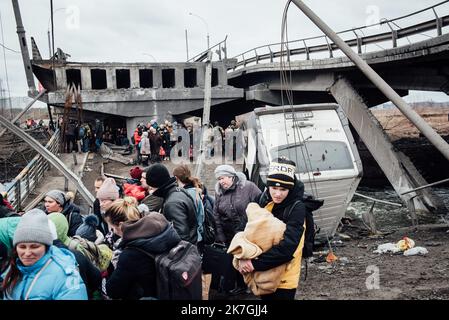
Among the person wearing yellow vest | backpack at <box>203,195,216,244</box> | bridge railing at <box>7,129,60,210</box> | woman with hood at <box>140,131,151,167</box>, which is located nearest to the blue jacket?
the person wearing yellow vest

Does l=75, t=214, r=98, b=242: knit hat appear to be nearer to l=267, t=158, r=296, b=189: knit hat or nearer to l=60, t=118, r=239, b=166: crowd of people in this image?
l=267, t=158, r=296, b=189: knit hat

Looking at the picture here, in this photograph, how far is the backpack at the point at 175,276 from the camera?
10.7 ft

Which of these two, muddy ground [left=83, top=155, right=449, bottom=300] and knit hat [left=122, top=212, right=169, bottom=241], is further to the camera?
muddy ground [left=83, top=155, right=449, bottom=300]

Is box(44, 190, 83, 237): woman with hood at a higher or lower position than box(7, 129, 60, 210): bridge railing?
higher

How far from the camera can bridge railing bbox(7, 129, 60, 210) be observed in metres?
12.0

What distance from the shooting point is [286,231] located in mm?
3611

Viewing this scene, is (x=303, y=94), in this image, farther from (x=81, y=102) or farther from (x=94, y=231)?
(x=94, y=231)

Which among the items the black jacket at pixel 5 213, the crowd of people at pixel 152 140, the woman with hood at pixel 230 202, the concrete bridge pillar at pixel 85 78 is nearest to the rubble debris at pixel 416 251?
the woman with hood at pixel 230 202

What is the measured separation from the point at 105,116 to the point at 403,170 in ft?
64.4

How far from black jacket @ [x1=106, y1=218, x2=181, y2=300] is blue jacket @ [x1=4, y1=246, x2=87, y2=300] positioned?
35cm

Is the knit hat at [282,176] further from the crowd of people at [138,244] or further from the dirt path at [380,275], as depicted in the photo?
the dirt path at [380,275]

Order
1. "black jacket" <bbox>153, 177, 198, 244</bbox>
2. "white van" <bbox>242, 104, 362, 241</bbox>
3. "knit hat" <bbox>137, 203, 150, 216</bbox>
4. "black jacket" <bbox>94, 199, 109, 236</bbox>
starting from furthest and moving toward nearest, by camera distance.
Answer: "white van" <bbox>242, 104, 362, 241</bbox> < "black jacket" <bbox>94, 199, 109, 236</bbox> < "black jacket" <bbox>153, 177, 198, 244</bbox> < "knit hat" <bbox>137, 203, 150, 216</bbox>
